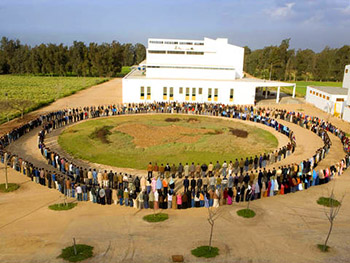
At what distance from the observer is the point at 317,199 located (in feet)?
49.1

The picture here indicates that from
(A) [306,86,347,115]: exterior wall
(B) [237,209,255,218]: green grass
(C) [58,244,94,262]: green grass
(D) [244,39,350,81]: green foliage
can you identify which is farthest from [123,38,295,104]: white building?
(D) [244,39,350,81]: green foliage

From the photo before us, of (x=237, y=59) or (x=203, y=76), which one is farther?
(x=237, y=59)

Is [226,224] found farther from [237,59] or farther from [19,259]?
[237,59]

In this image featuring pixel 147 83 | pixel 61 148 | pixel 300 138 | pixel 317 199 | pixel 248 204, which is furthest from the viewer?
pixel 147 83

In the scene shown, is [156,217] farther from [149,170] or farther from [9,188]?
[9,188]

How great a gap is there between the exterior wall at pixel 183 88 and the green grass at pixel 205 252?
3057 centimetres

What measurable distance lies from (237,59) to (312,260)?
41.8m

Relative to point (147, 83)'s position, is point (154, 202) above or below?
below

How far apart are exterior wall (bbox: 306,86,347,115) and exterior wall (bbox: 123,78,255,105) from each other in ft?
28.6

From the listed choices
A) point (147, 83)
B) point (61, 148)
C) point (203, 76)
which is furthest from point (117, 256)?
point (203, 76)

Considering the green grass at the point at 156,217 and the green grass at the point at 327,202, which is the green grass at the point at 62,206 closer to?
the green grass at the point at 156,217

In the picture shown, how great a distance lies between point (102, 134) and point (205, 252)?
17407 mm

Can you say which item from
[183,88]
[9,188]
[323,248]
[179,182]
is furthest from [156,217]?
[183,88]

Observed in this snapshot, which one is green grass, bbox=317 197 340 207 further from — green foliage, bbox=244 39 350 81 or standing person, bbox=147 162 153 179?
green foliage, bbox=244 39 350 81
